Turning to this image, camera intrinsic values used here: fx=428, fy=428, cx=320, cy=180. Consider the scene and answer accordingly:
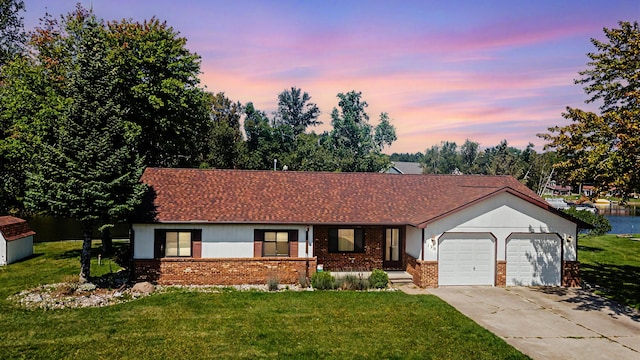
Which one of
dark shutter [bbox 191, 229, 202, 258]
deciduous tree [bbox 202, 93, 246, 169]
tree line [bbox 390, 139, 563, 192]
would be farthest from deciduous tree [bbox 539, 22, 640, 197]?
deciduous tree [bbox 202, 93, 246, 169]

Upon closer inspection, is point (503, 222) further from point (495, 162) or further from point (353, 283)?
point (495, 162)

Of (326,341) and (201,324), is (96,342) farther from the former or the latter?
(326,341)

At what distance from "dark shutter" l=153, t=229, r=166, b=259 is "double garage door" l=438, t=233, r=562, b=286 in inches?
500

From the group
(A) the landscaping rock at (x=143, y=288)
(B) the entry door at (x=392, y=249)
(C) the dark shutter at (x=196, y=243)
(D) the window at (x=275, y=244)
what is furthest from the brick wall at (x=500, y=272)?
(A) the landscaping rock at (x=143, y=288)

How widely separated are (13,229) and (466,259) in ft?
81.1

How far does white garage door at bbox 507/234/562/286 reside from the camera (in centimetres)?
2011

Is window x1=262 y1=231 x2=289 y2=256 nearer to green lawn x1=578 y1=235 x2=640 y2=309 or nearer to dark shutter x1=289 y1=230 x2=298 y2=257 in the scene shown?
dark shutter x1=289 y1=230 x2=298 y2=257

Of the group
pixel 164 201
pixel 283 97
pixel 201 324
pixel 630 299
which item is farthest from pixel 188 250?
pixel 283 97

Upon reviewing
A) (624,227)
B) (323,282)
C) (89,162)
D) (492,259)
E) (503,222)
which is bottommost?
(323,282)

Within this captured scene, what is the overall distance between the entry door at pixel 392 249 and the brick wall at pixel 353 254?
1.00 ft

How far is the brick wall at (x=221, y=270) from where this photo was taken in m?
19.3

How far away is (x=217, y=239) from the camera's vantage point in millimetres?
19844

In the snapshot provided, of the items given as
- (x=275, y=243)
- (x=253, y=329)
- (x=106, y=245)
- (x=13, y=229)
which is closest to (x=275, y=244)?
(x=275, y=243)

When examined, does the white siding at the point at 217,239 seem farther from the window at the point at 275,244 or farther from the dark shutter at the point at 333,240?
the dark shutter at the point at 333,240
